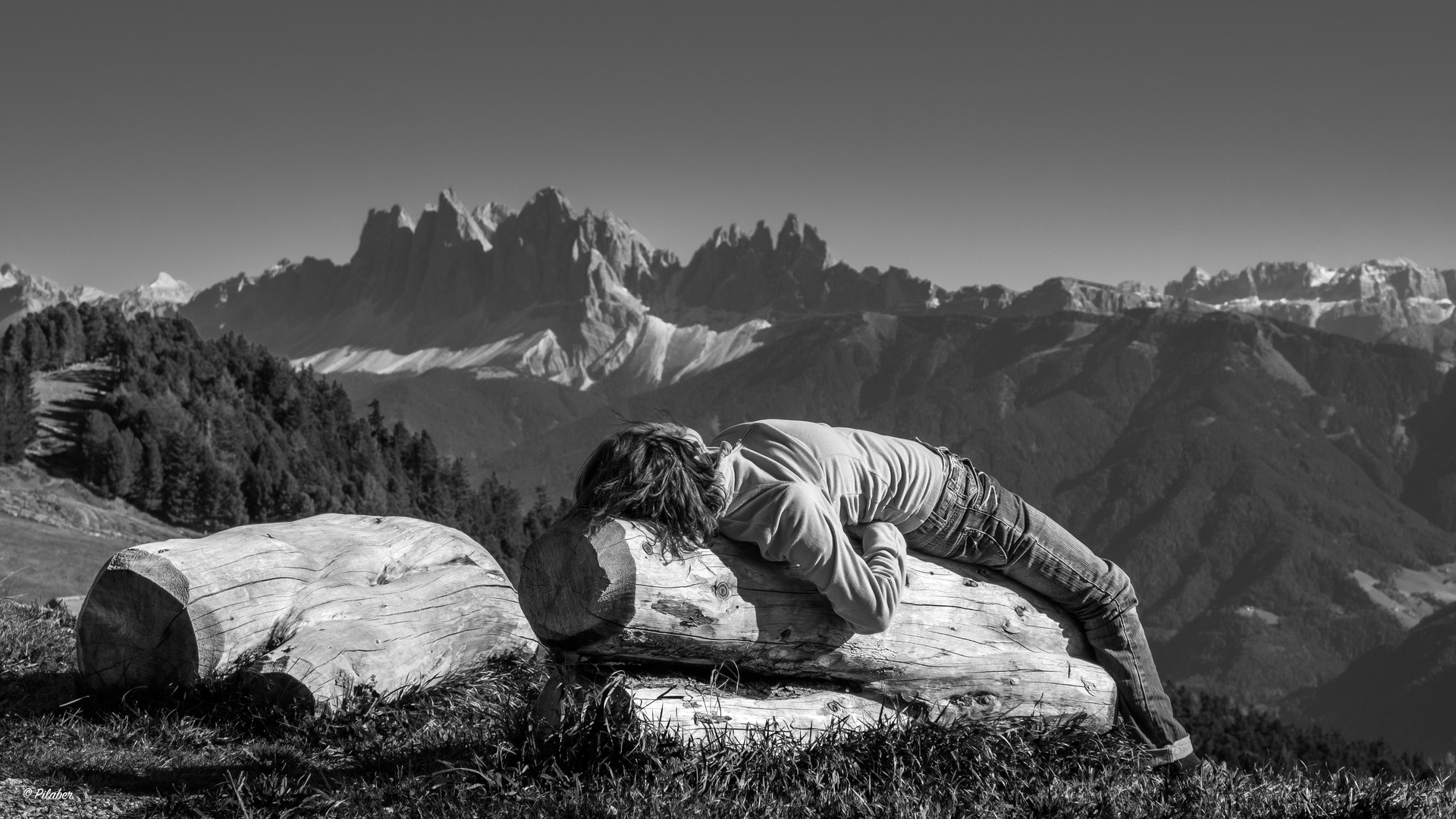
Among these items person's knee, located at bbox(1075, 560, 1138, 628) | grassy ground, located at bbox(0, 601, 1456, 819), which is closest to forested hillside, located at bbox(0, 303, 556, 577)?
grassy ground, located at bbox(0, 601, 1456, 819)

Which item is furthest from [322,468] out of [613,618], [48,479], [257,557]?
[613,618]

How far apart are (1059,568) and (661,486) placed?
312 centimetres

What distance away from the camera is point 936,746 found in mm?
6207

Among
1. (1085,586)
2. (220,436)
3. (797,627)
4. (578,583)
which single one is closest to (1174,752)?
(1085,586)

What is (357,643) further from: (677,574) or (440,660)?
(677,574)

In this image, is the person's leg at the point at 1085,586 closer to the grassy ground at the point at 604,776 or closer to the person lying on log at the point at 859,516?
the person lying on log at the point at 859,516

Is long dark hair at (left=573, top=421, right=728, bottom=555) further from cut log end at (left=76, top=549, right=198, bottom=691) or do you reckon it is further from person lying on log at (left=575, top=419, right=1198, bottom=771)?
cut log end at (left=76, top=549, right=198, bottom=691)

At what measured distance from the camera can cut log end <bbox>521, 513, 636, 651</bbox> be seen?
6.13m

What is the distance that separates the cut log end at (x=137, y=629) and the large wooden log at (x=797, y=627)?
351 centimetres

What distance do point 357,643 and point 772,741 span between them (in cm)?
418

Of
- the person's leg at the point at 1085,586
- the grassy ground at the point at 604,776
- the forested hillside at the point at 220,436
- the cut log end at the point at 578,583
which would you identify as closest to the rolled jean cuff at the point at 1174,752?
the person's leg at the point at 1085,586

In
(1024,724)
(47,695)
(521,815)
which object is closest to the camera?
(521,815)

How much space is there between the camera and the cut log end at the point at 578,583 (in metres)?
6.13

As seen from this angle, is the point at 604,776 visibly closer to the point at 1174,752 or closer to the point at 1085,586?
the point at 1085,586
